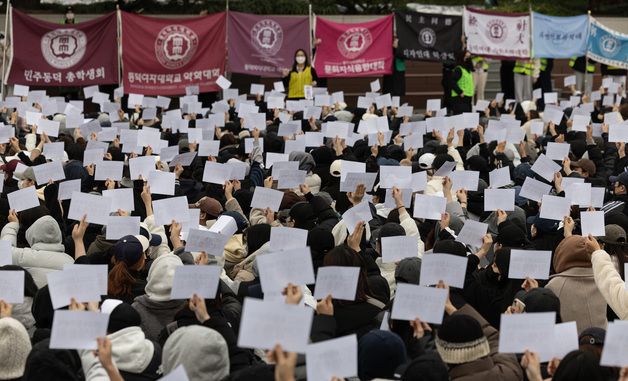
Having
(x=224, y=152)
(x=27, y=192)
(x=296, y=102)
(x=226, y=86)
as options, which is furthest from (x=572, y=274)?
(x=226, y=86)

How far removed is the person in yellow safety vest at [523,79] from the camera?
2095cm

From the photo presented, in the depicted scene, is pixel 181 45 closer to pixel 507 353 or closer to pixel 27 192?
pixel 27 192

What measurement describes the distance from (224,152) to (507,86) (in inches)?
438

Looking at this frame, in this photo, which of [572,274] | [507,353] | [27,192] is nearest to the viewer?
[507,353]

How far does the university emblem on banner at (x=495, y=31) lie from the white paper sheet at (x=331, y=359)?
668 inches

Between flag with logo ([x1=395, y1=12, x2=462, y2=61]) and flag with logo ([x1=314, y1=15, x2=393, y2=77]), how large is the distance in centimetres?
41

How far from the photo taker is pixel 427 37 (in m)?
20.3

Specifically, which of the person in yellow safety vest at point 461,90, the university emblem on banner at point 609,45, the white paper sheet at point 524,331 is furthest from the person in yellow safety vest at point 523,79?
the white paper sheet at point 524,331

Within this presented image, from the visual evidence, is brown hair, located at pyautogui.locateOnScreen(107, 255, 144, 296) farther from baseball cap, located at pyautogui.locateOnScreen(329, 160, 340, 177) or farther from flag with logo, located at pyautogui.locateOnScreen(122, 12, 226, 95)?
flag with logo, located at pyautogui.locateOnScreen(122, 12, 226, 95)

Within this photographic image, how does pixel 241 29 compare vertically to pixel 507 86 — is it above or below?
above

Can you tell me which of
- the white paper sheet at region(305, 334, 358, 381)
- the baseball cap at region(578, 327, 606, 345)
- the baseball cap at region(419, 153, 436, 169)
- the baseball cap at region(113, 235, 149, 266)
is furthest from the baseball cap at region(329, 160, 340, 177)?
the white paper sheet at region(305, 334, 358, 381)

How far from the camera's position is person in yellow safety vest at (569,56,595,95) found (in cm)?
2158

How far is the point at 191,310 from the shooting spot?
220 inches

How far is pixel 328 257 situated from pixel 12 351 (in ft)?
5.95
